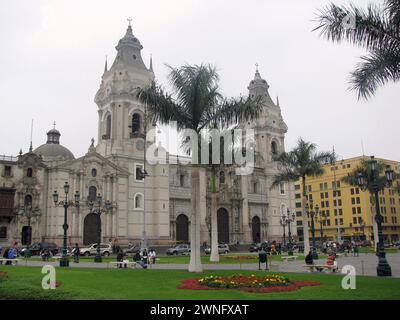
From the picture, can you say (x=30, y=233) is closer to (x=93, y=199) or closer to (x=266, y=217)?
(x=93, y=199)

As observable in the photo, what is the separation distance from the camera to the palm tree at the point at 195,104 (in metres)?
22.6

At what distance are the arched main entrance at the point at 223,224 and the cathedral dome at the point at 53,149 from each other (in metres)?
22.4

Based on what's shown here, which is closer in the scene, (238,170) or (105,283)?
(105,283)

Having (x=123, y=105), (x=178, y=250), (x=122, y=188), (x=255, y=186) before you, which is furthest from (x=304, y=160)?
(x=255, y=186)

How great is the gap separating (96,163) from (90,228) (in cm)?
770

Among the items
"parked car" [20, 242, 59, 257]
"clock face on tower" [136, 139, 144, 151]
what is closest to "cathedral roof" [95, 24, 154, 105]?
"clock face on tower" [136, 139, 144, 151]

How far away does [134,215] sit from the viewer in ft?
178

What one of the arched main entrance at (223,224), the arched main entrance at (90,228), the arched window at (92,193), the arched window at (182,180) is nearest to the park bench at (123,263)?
the arched main entrance at (90,228)

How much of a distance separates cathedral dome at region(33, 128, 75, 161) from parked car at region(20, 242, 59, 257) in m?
13.1

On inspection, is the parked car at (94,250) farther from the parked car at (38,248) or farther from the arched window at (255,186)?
the arched window at (255,186)

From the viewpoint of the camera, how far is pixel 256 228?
225 feet

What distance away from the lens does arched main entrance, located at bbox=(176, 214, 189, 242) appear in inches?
2320
